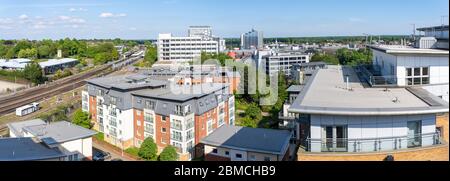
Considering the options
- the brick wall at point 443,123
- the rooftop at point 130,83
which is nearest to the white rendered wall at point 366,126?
the brick wall at point 443,123

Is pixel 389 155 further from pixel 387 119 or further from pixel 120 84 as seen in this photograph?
pixel 120 84

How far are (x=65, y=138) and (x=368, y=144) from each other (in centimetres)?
708

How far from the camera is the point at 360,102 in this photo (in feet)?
12.9

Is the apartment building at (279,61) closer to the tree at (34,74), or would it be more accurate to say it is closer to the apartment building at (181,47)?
the apartment building at (181,47)

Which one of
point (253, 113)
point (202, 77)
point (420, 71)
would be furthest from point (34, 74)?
point (420, 71)

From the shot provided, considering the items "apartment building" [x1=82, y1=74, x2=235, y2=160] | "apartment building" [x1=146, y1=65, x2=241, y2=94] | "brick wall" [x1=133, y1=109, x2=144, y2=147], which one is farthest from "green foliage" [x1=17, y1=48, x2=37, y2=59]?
"brick wall" [x1=133, y1=109, x2=144, y2=147]

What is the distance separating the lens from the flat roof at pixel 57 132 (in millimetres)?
8445

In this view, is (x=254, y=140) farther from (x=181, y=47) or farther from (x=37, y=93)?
(x=181, y=47)

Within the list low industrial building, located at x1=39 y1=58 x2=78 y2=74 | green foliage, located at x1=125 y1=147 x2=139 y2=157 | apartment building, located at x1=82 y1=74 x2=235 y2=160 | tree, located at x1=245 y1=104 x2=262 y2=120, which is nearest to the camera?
apartment building, located at x1=82 y1=74 x2=235 y2=160

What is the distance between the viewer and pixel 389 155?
3436mm

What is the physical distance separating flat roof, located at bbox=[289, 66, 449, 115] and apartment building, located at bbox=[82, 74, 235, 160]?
651 cm

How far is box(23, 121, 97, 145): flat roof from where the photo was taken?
8445 millimetres

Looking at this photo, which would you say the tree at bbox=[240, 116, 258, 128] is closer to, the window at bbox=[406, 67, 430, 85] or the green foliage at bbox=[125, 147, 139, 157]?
the green foliage at bbox=[125, 147, 139, 157]

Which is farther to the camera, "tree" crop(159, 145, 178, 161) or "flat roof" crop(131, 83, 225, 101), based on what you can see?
"flat roof" crop(131, 83, 225, 101)
